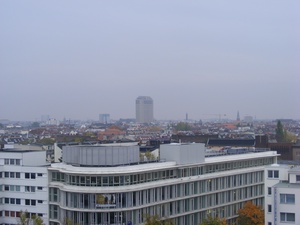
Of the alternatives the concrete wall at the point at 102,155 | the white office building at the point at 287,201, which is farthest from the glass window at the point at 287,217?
the concrete wall at the point at 102,155

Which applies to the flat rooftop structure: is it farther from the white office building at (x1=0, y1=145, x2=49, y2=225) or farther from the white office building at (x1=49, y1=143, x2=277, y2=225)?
the white office building at (x1=0, y1=145, x2=49, y2=225)

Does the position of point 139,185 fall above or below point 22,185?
above

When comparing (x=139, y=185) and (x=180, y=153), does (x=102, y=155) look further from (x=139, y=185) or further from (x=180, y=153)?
(x=180, y=153)

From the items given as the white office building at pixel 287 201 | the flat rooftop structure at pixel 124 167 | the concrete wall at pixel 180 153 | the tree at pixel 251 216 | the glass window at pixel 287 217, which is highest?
the concrete wall at pixel 180 153

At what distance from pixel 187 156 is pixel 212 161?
11.9 ft

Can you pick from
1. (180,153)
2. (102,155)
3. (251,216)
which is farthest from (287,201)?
(102,155)

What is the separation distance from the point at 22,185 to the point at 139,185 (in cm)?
1024

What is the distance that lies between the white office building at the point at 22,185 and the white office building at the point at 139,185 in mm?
875

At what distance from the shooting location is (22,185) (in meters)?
43.4

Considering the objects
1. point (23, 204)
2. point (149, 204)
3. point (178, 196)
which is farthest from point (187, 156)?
point (23, 204)

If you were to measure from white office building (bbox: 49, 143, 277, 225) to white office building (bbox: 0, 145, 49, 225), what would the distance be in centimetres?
87

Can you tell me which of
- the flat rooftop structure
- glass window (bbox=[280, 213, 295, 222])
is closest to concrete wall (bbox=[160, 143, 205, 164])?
the flat rooftop structure

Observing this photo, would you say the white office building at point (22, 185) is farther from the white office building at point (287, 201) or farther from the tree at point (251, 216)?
the white office building at point (287, 201)

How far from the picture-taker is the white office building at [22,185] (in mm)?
42375
